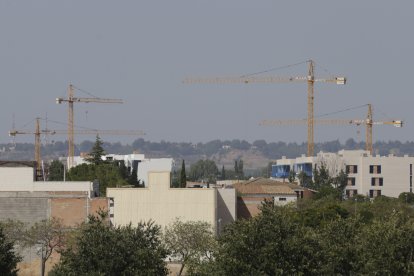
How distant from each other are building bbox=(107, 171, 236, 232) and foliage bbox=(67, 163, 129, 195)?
25185mm

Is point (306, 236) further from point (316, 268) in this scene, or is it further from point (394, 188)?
point (394, 188)

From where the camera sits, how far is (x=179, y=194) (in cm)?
10994

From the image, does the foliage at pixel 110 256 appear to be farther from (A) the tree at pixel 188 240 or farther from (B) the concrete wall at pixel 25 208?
(B) the concrete wall at pixel 25 208

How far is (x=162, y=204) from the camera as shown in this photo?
361 ft

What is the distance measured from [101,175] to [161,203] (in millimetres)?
37368

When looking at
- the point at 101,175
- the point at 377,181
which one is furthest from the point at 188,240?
the point at 377,181

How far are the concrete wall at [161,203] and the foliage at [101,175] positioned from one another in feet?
82.7

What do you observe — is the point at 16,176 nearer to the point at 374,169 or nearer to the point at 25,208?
the point at 25,208

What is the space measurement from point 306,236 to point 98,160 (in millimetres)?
112103

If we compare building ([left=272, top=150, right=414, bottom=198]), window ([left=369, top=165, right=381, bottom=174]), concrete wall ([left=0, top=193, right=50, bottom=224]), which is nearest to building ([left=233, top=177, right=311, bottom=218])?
concrete wall ([left=0, top=193, right=50, bottom=224])

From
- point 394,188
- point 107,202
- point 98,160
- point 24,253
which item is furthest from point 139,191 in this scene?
point 394,188

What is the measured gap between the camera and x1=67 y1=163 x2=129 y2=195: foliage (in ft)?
463

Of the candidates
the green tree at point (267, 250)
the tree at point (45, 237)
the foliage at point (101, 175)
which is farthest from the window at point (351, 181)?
the green tree at point (267, 250)

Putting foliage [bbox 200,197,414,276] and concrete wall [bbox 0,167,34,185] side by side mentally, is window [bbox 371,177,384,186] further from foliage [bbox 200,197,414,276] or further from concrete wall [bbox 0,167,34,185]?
foliage [bbox 200,197,414,276]
